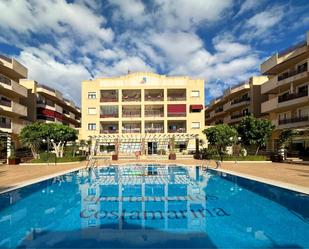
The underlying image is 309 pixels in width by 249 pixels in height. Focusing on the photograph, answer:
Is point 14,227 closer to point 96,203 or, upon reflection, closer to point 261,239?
point 96,203

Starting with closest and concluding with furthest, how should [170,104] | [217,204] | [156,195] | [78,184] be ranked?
1. [217,204]
2. [156,195]
3. [78,184]
4. [170,104]

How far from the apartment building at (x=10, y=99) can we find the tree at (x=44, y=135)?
282cm

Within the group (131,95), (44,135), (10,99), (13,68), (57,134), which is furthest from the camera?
(131,95)

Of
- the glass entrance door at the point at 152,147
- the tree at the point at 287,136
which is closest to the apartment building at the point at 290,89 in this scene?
the tree at the point at 287,136

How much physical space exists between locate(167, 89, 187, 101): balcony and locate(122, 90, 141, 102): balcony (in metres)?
5.78

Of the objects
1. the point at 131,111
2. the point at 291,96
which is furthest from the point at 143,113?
the point at 291,96

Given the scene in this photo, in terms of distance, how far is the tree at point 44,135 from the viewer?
3225 centimetres

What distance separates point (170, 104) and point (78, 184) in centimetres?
3528

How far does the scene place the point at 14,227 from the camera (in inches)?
341

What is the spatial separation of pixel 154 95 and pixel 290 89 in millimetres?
24839

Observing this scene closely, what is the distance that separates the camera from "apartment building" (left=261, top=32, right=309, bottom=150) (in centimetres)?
3384

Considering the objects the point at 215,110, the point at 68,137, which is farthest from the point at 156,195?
the point at 215,110

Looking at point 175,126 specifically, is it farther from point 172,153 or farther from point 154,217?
point 154,217

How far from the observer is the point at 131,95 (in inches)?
2152
